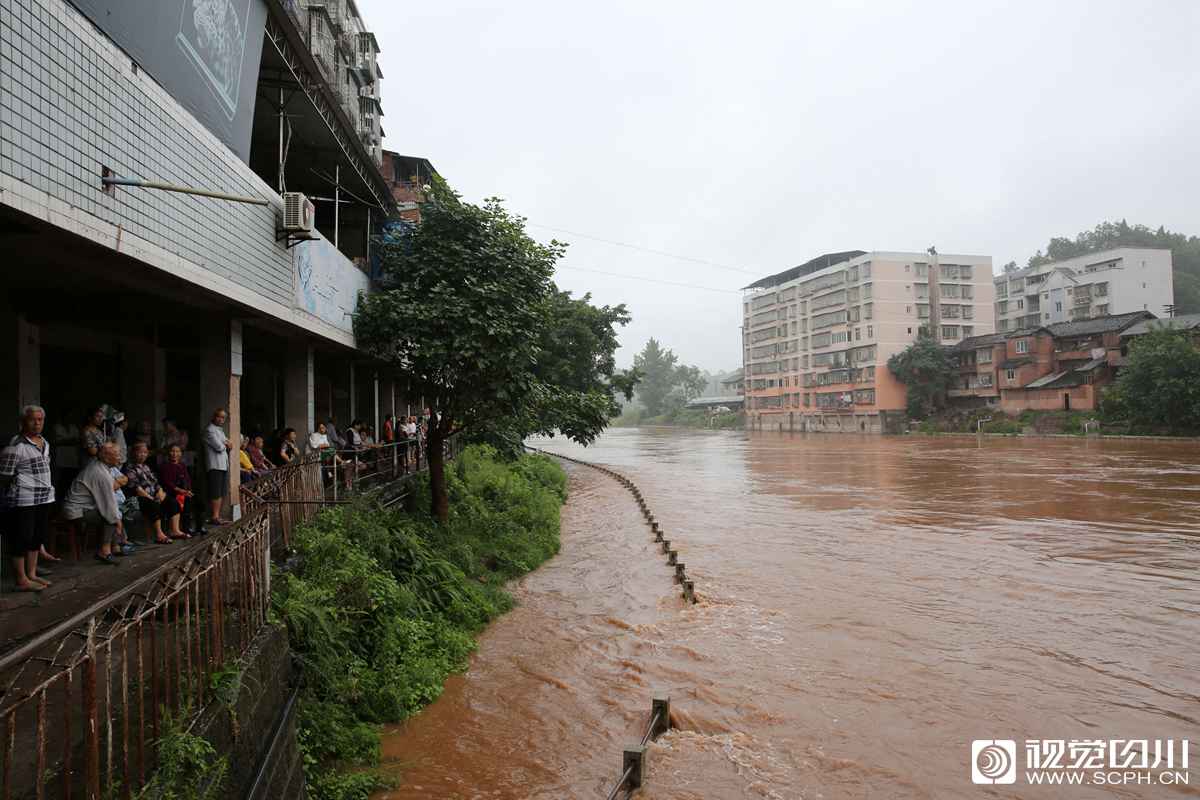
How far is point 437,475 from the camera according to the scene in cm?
1289

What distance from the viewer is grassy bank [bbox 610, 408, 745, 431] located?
88.4m

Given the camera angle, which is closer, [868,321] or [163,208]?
→ [163,208]

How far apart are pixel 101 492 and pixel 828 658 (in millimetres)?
8122

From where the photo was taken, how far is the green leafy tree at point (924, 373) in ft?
191

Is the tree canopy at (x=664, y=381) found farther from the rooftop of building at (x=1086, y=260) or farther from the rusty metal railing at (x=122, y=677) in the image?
the rusty metal railing at (x=122, y=677)

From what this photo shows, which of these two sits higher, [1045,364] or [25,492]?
[1045,364]

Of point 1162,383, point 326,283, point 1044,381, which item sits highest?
point 326,283

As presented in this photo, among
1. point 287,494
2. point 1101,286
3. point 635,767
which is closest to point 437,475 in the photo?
point 287,494

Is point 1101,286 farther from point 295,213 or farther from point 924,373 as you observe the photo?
point 295,213

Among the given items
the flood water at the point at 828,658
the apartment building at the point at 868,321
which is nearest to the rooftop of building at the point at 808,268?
the apartment building at the point at 868,321

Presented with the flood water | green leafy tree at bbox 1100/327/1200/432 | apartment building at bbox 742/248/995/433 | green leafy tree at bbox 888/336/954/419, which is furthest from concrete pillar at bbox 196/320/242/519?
Result: apartment building at bbox 742/248/995/433

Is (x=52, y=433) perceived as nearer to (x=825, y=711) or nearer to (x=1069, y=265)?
(x=825, y=711)

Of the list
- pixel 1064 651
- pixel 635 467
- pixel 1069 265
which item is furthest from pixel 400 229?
pixel 1069 265

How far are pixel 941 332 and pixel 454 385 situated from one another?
207ft
